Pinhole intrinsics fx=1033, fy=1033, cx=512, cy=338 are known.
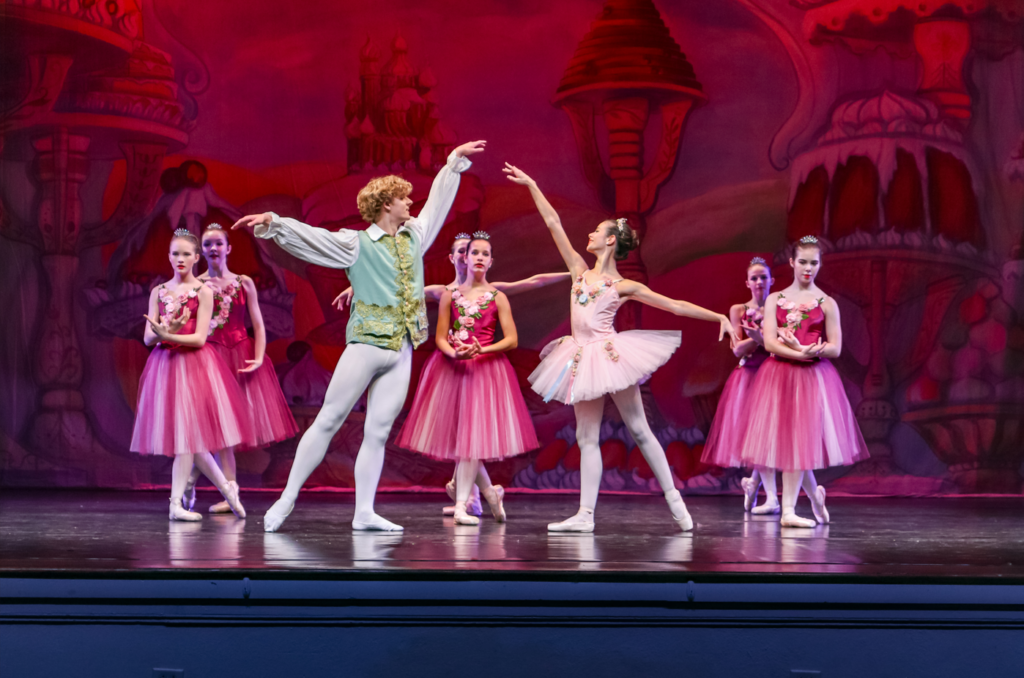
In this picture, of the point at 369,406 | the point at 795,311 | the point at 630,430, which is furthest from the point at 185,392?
the point at 795,311

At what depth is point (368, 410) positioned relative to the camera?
434 centimetres

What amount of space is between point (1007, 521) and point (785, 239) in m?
2.23

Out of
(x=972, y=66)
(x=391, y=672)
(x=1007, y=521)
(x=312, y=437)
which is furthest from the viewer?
(x=972, y=66)

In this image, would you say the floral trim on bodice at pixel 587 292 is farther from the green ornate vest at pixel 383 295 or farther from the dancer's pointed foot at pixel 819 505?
the dancer's pointed foot at pixel 819 505

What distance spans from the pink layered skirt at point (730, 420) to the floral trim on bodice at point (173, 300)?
283cm

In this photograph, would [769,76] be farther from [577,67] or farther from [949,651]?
[949,651]

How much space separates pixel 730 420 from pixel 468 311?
5.18 ft

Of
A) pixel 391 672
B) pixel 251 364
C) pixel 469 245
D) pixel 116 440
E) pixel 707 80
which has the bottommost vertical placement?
pixel 391 672

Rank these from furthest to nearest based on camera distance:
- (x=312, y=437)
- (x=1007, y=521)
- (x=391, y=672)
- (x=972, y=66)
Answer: (x=972, y=66), (x=1007, y=521), (x=312, y=437), (x=391, y=672)

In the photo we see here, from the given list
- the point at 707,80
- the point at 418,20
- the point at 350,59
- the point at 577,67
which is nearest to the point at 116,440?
the point at 350,59

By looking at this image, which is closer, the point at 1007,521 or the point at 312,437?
the point at 312,437

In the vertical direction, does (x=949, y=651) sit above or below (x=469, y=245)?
below

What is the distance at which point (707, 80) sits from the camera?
665 cm

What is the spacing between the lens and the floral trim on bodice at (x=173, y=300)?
16.6ft
